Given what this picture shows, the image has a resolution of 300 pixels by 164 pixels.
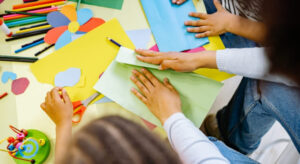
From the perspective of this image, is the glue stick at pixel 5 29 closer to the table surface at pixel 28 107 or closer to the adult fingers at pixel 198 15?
the table surface at pixel 28 107

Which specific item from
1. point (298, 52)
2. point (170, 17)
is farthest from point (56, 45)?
point (298, 52)

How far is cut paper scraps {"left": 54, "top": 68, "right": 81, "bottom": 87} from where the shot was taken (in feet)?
2.02

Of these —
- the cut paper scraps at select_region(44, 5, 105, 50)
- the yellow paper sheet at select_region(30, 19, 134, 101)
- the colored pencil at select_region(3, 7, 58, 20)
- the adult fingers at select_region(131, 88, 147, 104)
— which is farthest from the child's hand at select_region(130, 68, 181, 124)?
the colored pencil at select_region(3, 7, 58, 20)

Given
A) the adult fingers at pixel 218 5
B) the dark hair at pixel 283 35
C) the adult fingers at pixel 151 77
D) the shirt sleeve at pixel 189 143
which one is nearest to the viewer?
the dark hair at pixel 283 35

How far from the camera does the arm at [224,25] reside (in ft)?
2.23

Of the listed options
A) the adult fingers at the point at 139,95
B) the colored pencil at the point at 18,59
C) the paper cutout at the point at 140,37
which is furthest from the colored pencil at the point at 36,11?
the adult fingers at the point at 139,95

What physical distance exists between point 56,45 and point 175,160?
497mm

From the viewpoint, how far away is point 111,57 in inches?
25.5

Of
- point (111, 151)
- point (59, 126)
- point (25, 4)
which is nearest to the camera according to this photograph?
point (111, 151)

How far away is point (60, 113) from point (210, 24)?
1.66 ft

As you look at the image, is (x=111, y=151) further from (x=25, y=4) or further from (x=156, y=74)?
(x=25, y=4)

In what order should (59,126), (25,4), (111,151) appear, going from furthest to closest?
(25,4), (59,126), (111,151)

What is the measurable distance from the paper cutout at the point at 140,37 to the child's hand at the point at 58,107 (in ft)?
0.81

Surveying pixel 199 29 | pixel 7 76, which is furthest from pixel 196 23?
pixel 7 76
